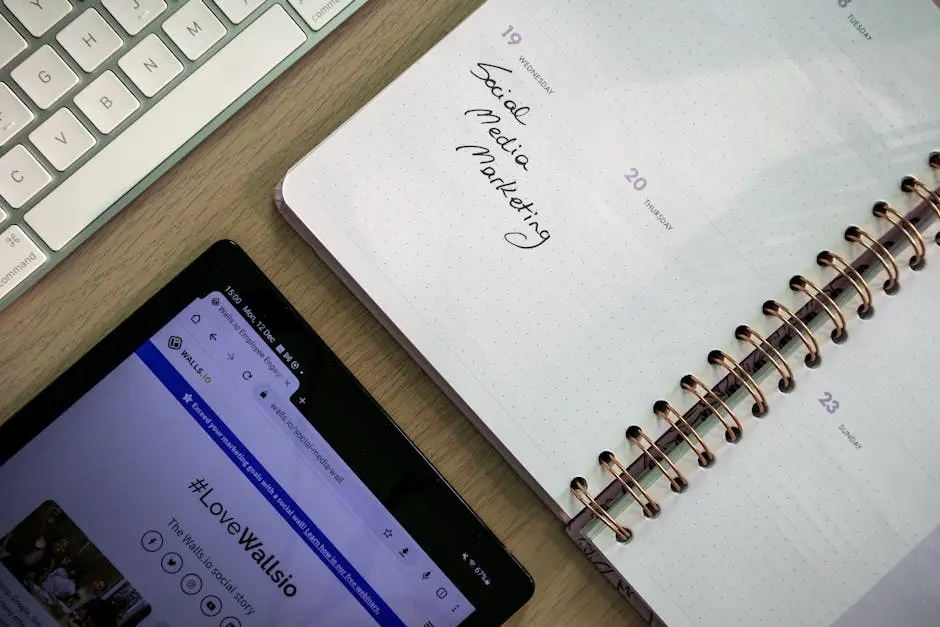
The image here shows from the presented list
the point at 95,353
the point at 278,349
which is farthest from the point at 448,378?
the point at 95,353

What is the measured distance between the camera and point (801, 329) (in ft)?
1.67

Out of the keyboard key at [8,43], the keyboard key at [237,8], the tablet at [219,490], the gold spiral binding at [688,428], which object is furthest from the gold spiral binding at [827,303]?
the keyboard key at [8,43]

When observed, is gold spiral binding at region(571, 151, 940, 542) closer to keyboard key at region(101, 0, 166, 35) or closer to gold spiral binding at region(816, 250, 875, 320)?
gold spiral binding at region(816, 250, 875, 320)

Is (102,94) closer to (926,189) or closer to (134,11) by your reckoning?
(134,11)

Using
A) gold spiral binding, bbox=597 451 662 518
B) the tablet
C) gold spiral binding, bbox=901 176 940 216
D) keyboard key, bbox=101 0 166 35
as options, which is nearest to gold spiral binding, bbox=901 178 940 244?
gold spiral binding, bbox=901 176 940 216

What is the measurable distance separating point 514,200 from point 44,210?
0.85ft

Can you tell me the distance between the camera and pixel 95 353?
493mm

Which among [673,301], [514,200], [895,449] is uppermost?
[514,200]

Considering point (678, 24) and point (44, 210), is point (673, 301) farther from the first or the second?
point (44, 210)

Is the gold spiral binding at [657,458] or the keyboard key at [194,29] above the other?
the keyboard key at [194,29]

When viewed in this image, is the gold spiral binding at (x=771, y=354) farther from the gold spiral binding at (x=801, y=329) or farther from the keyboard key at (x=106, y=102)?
the keyboard key at (x=106, y=102)

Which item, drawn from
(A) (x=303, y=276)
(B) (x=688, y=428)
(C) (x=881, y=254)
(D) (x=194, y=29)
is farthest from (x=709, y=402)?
(D) (x=194, y=29)

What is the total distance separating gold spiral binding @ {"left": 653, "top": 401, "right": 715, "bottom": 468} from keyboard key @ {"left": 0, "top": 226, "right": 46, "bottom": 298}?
0.36m

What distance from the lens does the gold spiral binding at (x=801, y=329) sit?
20.0 inches
